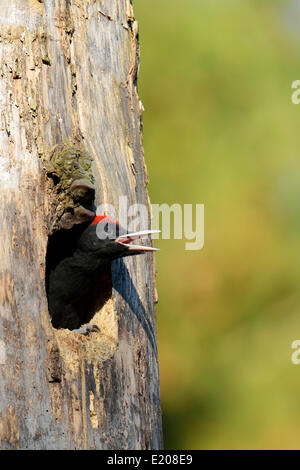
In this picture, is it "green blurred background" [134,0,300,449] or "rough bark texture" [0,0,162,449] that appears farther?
"green blurred background" [134,0,300,449]

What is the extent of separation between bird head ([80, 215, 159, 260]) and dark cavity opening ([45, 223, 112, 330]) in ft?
0.36

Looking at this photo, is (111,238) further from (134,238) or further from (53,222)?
(53,222)

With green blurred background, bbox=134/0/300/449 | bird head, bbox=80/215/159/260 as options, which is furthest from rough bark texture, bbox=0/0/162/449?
green blurred background, bbox=134/0/300/449

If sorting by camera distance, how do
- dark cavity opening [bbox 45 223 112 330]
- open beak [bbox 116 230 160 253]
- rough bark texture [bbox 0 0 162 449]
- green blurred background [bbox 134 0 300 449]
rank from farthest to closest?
green blurred background [bbox 134 0 300 449], dark cavity opening [bbox 45 223 112 330], open beak [bbox 116 230 160 253], rough bark texture [bbox 0 0 162 449]

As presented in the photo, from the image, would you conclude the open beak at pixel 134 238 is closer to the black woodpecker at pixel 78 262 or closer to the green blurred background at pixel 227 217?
the black woodpecker at pixel 78 262

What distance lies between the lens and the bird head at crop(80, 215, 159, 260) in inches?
141

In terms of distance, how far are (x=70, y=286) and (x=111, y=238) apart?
14.0 inches

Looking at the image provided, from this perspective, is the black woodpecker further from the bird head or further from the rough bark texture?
the rough bark texture

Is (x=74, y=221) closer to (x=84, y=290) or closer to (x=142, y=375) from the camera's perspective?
(x=84, y=290)

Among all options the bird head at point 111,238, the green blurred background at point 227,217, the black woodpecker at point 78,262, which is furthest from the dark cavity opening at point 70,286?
the green blurred background at point 227,217

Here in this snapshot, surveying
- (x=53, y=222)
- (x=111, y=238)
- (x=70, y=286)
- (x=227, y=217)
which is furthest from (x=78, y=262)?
(x=227, y=217)

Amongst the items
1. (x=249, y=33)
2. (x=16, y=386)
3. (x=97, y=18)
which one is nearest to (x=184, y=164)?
(x=249, y=33)
